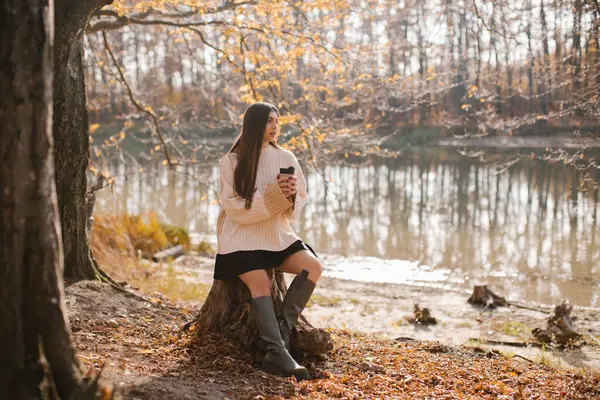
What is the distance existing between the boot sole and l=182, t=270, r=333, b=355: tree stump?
0.34m

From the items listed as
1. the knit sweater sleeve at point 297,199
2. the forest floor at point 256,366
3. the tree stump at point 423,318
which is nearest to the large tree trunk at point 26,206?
the forest floor at point 256,366

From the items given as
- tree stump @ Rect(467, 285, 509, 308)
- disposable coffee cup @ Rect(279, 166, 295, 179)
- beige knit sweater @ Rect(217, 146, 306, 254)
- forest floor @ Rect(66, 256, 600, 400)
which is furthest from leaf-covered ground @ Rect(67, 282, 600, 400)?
tree stump @ Rect(467, 285, 509, 308)

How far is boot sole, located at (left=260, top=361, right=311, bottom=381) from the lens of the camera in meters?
3.72

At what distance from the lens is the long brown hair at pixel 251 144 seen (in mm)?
4102

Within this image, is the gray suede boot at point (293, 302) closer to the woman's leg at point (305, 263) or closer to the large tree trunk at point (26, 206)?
the woman's leg at point (305, 263)

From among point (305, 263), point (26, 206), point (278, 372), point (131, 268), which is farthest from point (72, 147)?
point (131, 268)

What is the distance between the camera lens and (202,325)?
4309 millimetres

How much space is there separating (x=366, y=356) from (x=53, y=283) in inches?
98.1

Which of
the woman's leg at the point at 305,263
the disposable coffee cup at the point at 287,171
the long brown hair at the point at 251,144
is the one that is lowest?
the woman's leg at the point at 305,263

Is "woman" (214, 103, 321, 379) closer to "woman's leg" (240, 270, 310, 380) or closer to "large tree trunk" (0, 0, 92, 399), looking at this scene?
"woman's leg" (240, 270, 310, 380)

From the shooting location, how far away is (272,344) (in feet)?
12.5

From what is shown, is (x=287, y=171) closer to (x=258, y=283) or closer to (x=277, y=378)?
(x=258, y=283)

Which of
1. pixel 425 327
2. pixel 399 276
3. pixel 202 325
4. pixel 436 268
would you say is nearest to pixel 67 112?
pixel 202 325

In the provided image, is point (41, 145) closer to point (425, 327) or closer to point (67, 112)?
point (67, 112)
